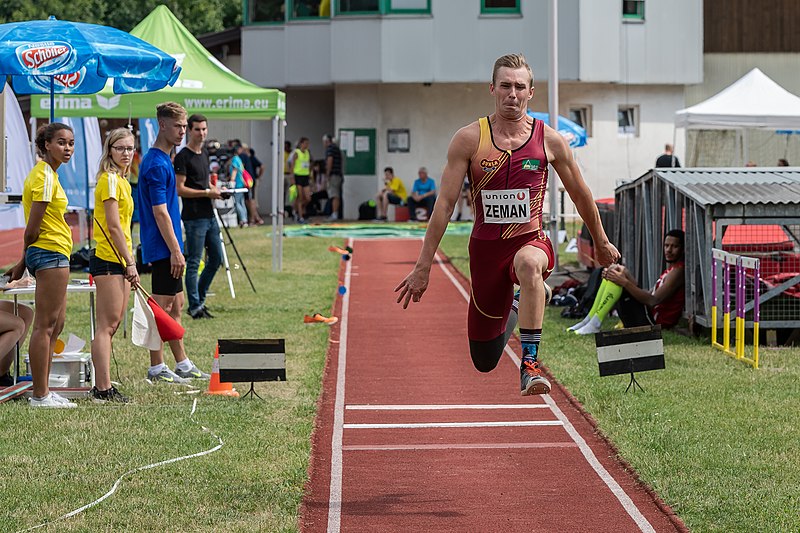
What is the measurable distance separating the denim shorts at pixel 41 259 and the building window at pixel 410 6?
84.7 feet

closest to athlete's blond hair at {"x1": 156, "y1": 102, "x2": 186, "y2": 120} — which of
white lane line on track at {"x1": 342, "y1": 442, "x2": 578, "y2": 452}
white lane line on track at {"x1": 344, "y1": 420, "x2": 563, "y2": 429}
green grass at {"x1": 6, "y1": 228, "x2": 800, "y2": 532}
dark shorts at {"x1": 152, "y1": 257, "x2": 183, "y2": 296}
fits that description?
dark shorts at {"x1": 152, "y1": 257, "x2": 183, "y2": 296}

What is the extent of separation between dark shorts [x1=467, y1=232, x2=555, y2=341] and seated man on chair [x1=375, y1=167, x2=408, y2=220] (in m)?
26.8

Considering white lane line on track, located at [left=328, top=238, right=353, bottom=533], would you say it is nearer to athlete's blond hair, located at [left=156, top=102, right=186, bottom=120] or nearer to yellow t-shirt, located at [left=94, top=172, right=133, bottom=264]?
yellow t-shirt, located at [left=94, top=172, right=133, bottom=264]

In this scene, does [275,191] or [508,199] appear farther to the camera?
[275,191]

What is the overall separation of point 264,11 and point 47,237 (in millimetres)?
27697

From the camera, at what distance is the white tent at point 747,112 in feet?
78.1

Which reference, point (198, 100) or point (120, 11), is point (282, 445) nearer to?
point (198, 100)

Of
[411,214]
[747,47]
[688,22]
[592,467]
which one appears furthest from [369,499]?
[747,47]

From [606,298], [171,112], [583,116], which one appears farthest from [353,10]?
[171,112]

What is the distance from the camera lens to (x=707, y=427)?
844 cm


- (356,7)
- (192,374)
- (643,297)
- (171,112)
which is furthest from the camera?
(356,7)

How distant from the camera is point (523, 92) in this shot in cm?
668

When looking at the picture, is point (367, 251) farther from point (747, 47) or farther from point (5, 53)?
point (747, 47)

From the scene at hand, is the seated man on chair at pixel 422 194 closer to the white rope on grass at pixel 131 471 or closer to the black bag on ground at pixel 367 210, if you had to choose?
the black bag on ground at pixel 367 210
